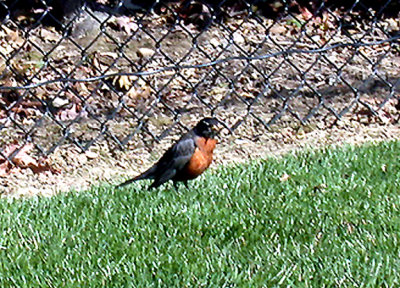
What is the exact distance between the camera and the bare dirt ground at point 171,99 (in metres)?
5.56

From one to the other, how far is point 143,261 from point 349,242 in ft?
3.08

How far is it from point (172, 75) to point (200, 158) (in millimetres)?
1583

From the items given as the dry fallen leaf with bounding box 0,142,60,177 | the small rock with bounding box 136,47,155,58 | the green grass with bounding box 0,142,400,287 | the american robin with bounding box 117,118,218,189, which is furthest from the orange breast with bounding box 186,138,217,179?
the small rock with bounding box 136,47,155,58

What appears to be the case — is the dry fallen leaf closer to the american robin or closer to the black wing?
the american robin

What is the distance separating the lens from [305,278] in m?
3.53

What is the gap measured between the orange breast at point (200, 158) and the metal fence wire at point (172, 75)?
2.69 ft

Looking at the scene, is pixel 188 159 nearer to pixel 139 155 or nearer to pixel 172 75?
pixel 139 155

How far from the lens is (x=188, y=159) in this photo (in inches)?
190

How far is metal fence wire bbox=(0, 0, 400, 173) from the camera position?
5.75 metres

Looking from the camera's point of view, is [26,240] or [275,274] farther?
[26,240]

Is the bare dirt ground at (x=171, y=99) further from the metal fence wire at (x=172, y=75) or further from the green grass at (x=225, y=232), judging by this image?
the green grass at (x=225, y=232)

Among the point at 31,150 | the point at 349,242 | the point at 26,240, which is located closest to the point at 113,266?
the point at 26,240

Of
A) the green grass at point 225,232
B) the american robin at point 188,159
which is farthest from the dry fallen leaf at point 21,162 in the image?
the american robin at point 188,159

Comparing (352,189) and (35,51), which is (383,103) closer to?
(352,189)
